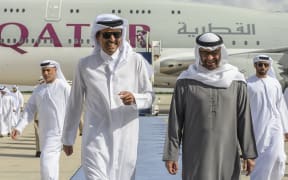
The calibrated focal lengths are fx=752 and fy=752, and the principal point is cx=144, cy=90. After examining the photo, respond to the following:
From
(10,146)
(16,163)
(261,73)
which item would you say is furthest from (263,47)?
(261,73)

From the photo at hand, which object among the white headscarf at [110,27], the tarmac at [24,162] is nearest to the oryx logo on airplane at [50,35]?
the tarmac at [24,162]

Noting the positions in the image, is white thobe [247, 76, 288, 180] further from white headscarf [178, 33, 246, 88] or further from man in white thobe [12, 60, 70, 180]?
white headscarf [178, 33, 246, 88]

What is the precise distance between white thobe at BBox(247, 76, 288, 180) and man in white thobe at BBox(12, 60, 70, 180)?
86.9 inches

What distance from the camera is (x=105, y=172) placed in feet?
18.4

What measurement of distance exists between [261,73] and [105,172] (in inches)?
135

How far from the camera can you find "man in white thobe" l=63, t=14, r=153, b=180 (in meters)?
5.63

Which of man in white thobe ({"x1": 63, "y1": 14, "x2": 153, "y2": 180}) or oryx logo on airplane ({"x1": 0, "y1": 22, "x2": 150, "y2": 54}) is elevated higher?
oryx logo on airplane ({"x1": 0, "y1": 22, "x2": 150, "y2": 54})

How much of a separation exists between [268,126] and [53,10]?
2363 cm

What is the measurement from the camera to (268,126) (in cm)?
829

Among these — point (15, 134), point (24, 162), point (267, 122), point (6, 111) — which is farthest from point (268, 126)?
→ point (6, 111)

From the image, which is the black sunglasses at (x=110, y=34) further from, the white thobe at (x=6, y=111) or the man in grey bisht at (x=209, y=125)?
the white thobe at (x=6, y=111)

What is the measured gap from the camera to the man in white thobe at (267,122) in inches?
322

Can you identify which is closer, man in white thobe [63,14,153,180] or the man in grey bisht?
the man in grey bisht

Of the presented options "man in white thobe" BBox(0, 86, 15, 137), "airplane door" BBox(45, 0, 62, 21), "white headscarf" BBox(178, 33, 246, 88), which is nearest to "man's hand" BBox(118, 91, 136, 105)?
"white headscarf" BBox(178, 33, 246, 88)
